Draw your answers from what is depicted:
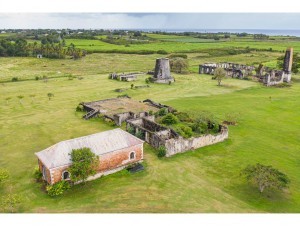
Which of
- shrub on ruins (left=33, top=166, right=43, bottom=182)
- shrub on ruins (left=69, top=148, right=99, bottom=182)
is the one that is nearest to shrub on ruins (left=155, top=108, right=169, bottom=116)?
shrub on ruins (left=69, top=148, right=99, bottom=182)

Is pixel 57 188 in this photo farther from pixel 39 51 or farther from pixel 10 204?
pixel 39 51

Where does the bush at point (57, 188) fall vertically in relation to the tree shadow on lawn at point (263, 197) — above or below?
above

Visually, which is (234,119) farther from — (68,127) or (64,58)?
(64,58)

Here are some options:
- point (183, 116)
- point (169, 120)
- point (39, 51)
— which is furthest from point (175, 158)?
point (39, 51)

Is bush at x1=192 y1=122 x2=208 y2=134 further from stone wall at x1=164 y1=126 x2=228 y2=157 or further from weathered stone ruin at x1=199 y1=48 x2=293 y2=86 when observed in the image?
weathered stone ruin at x1=199 y1=48 x2=293 y2=86

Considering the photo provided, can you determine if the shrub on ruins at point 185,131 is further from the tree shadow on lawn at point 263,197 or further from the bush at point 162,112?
the tree shadow on lawn at point 263,197

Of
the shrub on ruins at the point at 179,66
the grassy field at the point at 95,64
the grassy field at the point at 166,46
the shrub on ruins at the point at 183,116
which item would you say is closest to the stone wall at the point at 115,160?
the shrub on ruins at the point at 183,116

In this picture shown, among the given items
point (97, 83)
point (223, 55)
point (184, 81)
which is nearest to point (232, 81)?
point (184, 81)
